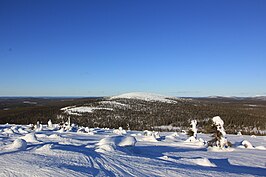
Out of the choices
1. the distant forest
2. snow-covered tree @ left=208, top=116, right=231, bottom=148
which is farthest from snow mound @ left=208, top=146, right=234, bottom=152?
the distant forest

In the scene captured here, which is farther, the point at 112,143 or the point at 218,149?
the point at 218,149

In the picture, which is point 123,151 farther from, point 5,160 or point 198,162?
point 5,160

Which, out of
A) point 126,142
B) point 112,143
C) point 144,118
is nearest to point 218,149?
point 126,142

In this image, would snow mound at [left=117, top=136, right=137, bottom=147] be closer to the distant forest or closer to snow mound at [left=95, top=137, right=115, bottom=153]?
snow mound at [left=95, top=137, right=115, bottom=153]

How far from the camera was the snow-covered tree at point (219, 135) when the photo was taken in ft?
47.5

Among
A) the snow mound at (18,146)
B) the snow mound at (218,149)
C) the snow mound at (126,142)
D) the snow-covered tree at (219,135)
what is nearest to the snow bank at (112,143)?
the snow mound at (126,142)

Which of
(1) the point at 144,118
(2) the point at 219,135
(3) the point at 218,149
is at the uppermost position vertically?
(2) the point at 219,135

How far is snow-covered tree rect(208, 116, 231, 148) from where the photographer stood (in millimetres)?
14492

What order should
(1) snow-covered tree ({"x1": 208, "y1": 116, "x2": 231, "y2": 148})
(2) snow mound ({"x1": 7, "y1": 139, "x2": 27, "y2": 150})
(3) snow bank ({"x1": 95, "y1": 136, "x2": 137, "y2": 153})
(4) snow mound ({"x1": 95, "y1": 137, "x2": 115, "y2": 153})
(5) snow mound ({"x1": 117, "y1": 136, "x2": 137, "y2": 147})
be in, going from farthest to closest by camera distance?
(1) snow-covered tree ({"x1": 208, "y1": 116, "x2": 231, "y2": 148}) → (5) snow mound ({"x1": 117, "y1": 136, "x2": 137, "y2": 147}) → (3) snow bank ({"x1": 95, "y1": 136, "x2": 137, "y2": 153}) → (4) snow mound ({"x1": 95, "y1": 137, "x2": 115, "y2": 153}) → (2) snow mound ({"x1": 7, "y1": 139, "x2": 27, "y2": 150})

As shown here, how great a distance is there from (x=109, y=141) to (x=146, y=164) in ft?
9.56

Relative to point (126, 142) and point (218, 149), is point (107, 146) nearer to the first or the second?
point (126, 142)

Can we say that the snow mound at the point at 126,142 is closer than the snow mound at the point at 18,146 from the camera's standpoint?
No

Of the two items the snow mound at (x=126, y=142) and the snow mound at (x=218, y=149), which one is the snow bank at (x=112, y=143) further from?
the snow mound at (x=218, y=149)

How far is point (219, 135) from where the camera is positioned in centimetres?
1467
